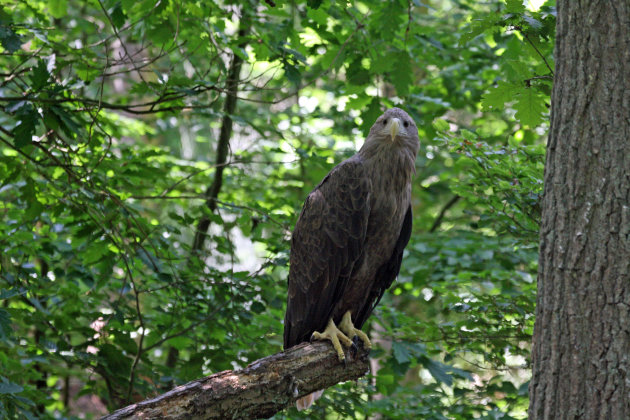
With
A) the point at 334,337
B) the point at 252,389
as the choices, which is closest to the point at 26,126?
the point at 252,389

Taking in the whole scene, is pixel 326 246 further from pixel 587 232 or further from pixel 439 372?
pixel 587 232

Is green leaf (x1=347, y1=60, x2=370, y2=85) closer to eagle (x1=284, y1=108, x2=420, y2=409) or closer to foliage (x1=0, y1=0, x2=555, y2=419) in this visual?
foliage (x1=0, y1=0, x2=555, y2=419)

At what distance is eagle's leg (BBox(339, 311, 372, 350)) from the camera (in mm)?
4176

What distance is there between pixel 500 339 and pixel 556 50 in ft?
7.77

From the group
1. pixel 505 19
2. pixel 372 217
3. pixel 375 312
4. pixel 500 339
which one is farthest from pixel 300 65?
pixel 500 339

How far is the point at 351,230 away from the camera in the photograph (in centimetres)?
401

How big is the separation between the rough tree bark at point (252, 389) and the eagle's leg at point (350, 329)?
54 centimetres

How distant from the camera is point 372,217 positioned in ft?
13.4

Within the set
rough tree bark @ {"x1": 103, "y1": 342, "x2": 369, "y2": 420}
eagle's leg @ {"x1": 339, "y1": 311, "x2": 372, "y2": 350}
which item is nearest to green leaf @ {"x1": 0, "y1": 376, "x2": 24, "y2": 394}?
rough tree bark @ {"x1": 103, "y1": 342, "x2": 369, "y2": 420}

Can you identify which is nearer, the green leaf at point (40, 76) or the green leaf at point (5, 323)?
the green leaf at point (5, 323)

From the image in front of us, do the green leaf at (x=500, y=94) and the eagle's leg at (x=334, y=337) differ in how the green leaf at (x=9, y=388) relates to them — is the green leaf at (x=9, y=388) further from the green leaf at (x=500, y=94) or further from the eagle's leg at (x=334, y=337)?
the green leaf at (x=500, y=94)

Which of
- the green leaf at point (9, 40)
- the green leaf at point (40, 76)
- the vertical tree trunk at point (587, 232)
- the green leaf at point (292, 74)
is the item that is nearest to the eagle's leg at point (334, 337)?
the vertical tree trunk at point (587, 232)

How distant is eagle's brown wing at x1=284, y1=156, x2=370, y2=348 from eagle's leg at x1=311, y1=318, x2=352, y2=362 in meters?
0.13

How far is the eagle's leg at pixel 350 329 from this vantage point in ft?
13.7
